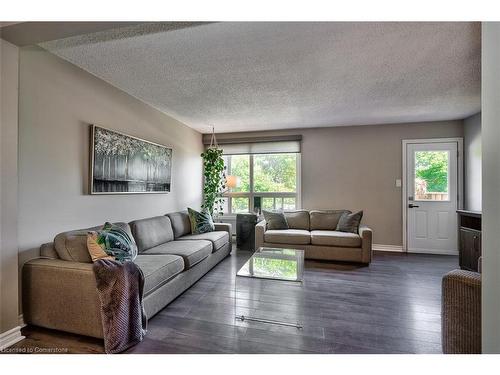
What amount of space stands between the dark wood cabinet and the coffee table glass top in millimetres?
2284

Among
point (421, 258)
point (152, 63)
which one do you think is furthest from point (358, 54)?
point (421, 258)

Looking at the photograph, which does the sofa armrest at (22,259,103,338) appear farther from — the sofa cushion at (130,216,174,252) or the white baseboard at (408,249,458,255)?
the white baseboard at (408,249,458,255)

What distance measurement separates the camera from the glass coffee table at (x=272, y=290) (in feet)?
6.65

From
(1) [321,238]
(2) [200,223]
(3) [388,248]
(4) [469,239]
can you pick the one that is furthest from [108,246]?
(3) [388,248]

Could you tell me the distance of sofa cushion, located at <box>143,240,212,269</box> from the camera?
2560mm

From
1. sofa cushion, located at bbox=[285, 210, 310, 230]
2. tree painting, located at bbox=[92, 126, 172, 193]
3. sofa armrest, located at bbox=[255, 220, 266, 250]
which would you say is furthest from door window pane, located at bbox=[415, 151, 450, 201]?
tree painting, located at bbox=[92, 126, 172, 193]

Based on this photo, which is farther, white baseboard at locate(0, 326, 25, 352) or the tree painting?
the tree painting

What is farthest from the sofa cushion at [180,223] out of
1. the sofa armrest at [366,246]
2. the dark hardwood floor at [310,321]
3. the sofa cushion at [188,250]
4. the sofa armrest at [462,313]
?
A: the sofa armrest at [462,313]

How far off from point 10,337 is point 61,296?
40 centimetres

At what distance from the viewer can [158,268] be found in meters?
2.10

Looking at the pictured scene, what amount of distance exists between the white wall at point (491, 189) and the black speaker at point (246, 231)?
3.46m

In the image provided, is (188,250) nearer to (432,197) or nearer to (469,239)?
(469,239)

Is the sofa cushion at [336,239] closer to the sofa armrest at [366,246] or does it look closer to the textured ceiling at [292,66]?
the sofa armrest at [366,246]

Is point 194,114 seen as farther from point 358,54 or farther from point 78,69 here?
point 358,54
